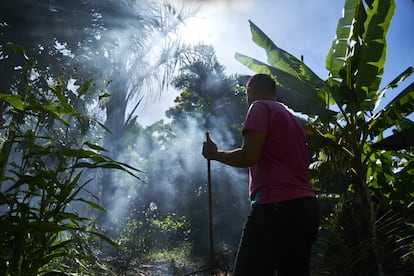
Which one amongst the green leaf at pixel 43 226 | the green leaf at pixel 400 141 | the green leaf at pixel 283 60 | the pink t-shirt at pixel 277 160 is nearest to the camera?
the green leaf at pixel 43 226

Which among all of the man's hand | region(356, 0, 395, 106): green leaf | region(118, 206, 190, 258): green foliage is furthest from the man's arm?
region(118, 206, 190, 258): green foliage

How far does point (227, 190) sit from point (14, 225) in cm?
1048

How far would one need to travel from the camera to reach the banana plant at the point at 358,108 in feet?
12.4

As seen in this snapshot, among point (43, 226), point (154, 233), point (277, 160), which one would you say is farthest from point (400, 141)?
point (154, 233)

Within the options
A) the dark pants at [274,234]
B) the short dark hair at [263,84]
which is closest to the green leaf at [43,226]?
the dark pants at [274,234]

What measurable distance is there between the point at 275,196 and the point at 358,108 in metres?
2.62

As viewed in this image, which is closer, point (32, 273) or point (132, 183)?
point (32, 273)

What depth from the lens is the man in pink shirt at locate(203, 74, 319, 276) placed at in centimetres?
168

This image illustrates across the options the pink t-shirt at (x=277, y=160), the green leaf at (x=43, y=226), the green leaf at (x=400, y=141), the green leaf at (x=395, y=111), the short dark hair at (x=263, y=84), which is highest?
the green leaf at (x=395, y=111)

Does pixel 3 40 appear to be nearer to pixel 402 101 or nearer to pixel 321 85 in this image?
pixel 321 85

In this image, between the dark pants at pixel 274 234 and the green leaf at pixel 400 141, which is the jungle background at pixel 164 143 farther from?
the dark pants at pixel 274 234

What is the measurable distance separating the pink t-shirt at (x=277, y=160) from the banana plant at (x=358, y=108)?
6.58 feet

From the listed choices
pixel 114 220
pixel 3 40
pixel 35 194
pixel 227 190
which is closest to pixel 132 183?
pixel 114 220

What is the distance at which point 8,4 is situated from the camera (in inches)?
263
